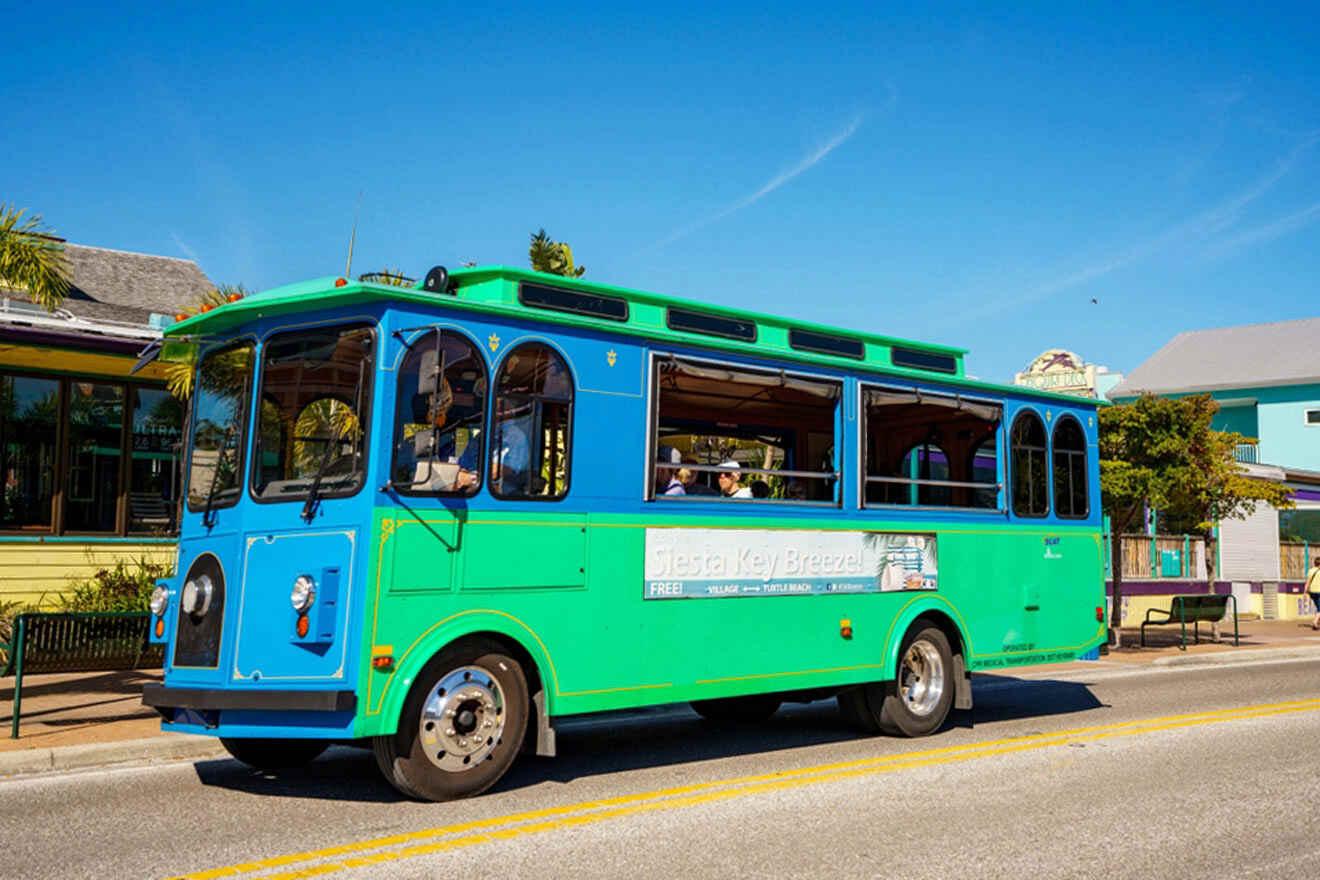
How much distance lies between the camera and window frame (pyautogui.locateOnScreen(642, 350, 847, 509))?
8.47 m

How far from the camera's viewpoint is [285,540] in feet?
23.5

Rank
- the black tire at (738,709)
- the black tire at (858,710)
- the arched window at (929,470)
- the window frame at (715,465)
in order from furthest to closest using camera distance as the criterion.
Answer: the black tire at (738,709)
the arched window at (929,470)
the black tire at (858,710)
the window frame at (715,465)

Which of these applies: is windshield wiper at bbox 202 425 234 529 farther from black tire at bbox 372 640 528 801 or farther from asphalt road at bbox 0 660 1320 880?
black tire at bbox 372 640 528 801

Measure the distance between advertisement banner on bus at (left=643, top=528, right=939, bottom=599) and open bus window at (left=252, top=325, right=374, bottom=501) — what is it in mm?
2327

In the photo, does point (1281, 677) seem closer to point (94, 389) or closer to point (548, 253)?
point (548, 253)

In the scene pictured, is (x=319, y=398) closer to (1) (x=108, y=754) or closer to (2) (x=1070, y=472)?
(1) (x=108, y=754)

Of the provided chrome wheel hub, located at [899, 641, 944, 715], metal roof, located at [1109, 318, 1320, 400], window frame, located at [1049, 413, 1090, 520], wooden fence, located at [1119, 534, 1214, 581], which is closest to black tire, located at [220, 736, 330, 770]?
chrome wheel hub, located at [899, 641, 944, 715]

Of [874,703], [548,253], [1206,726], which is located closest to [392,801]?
[874,703]

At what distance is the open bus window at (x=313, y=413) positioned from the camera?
23.3 ft

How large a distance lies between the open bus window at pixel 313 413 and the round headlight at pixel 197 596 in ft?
2.13

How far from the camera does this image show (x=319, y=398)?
24.5 feet

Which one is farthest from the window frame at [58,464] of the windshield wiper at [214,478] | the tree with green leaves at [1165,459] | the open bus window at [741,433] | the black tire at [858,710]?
the tree with green leaves at [1165,459]

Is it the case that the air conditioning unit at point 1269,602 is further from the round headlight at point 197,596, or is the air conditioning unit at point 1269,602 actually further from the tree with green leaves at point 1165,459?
the round headlight at point 197,596

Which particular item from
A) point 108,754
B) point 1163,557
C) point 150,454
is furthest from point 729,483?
point 1163,557
